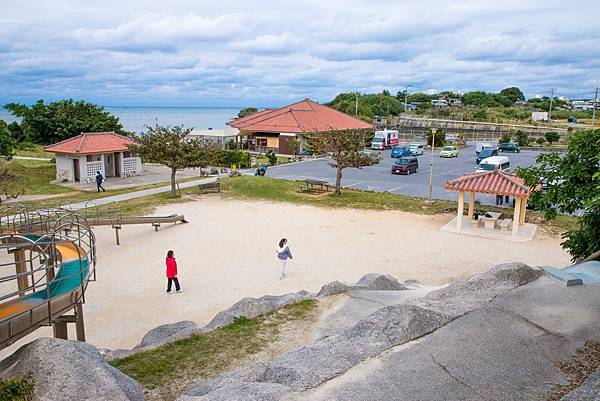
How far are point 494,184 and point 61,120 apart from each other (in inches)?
1396

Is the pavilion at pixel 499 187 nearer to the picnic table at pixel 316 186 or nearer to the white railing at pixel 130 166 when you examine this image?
the picnic table at pixel 316 186

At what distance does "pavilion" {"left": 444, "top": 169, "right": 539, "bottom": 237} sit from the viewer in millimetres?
19938

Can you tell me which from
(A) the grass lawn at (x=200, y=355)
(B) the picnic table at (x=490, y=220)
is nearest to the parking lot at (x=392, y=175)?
(B) the picnic table at (x=490, y=220)

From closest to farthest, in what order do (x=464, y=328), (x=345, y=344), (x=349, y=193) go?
(x=345, y=344), (x=464, y=328), (x=349, y=193)

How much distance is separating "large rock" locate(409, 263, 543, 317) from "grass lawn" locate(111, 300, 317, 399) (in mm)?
2855

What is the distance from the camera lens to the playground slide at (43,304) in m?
7.09

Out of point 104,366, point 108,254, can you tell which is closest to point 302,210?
point 108,254

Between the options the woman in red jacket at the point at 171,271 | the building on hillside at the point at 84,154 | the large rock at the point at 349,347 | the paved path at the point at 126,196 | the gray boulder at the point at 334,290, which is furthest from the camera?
the building on hillside at the point at 84,154

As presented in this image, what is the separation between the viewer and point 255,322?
1028 cm

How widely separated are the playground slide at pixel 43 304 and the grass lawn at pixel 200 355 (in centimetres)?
140

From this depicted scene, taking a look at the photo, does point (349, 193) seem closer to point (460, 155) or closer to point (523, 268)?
point (523, 268)

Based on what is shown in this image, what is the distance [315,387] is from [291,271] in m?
9.24

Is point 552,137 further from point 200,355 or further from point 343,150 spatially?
point 200,355

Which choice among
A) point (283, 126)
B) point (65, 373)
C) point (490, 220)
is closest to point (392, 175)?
point (490, 220)
